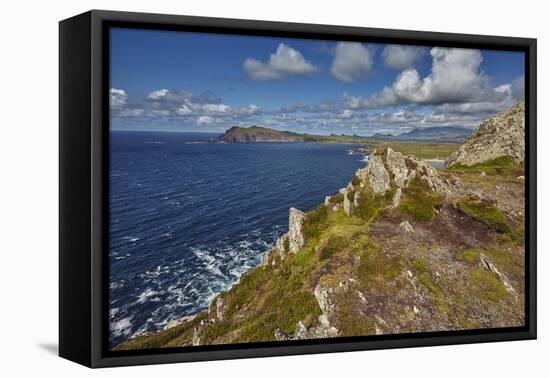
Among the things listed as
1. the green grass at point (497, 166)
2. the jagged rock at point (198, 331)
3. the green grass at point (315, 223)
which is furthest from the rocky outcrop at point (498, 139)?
A: the jagged rock at point (198, 331)

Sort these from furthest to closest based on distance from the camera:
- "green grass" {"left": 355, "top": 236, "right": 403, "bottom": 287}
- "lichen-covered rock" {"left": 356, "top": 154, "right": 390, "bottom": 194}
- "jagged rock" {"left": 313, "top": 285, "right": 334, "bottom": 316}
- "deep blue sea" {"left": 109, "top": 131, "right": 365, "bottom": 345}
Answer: "lichen-covered rock" {"left": 356, "top": 154, "right": 390, "bottom": 194}
"green grass" {"left": 355, "top": 236, "right": 403, "bottom": 287}
"jagged rock" {"left": 313, "top": 285, "right": 334, "bottom": 316}
"deep blue sea" {"left": 109, "top": 131, "right": 365, "bottom": 345}

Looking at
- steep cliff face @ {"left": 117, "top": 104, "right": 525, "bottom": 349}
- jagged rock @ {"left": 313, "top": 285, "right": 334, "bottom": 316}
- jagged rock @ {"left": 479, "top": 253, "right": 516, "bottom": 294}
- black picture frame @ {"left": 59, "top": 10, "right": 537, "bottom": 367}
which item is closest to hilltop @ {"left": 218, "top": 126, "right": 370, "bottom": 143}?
steep cliff face @ {"left": 117, "top": 104, "right": 525, "bottom": 349}

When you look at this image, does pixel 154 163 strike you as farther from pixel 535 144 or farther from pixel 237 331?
pixel 535 144

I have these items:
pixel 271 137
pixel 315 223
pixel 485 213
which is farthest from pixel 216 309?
pixel 485 213

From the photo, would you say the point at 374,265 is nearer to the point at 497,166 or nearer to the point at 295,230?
the point at 295,230

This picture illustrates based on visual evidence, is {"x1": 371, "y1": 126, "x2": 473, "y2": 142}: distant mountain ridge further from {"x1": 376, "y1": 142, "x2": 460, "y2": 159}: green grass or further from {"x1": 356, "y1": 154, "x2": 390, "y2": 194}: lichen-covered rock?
{"x1": 356, "y1": 154, "x2": 390, "y2": 194}: lichen-covered rock
